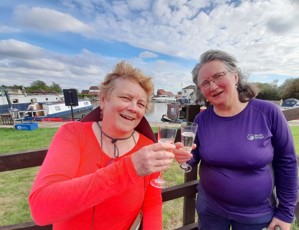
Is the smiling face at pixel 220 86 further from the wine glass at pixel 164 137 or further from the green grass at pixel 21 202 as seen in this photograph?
the green grass at pixel 21 202

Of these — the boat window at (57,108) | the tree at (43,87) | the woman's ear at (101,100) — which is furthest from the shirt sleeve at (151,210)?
the tree at (43,87)

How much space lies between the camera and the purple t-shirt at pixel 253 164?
5.02 ft

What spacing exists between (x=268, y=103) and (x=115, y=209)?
4.83ft

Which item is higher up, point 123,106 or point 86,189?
point 123,106

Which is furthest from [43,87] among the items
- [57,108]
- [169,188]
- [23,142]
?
[169,188]

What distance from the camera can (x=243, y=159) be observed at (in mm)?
1506

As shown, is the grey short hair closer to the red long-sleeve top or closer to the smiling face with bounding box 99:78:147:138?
the smiling face with bounding box 99:78:147:138

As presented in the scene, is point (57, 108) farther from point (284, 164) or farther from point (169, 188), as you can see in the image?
point (284, 164)

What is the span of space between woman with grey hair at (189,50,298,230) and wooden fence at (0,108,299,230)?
41 centimetres

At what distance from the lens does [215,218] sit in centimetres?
171

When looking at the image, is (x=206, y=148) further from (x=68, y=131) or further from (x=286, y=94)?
(x=286, y=94)

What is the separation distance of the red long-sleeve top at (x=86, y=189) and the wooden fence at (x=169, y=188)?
1.48ft

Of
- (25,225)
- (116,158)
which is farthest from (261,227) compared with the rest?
(25,225)

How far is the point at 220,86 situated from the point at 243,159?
63 centimetres
